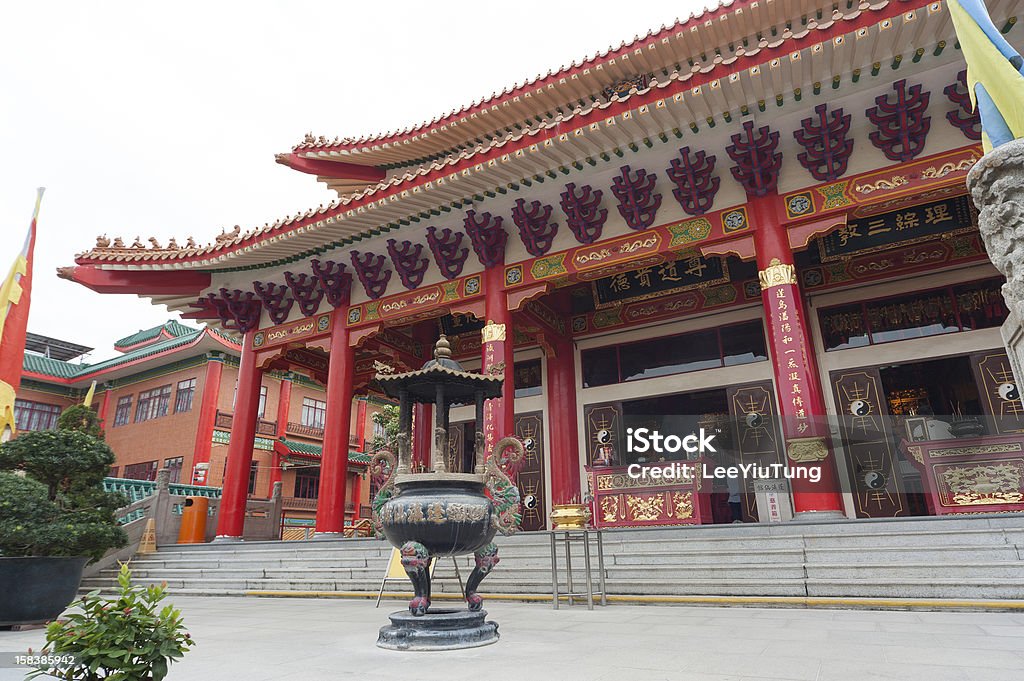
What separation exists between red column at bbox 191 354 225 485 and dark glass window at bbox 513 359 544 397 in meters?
16.0

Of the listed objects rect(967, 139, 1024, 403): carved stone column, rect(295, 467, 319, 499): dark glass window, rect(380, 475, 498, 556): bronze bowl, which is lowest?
rect(380, 475, 498, 556): bronze bowl

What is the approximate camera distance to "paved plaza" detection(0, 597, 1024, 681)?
294 centimetres

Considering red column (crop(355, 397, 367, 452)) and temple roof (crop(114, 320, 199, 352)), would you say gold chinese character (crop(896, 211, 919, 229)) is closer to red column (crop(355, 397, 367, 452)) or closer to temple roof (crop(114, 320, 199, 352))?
red column (crop(355, 397, 367, 452))

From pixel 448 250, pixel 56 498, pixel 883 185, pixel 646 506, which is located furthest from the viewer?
pixel 448 250

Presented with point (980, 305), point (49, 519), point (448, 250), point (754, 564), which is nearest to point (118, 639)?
point (49, 519)

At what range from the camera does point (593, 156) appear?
8766 mm

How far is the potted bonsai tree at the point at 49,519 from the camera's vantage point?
514cm

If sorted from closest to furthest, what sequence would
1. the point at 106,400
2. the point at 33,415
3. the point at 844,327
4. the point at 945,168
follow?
the point at 945,168, the point at 844,327, the point at 106,400, the point at 33,415

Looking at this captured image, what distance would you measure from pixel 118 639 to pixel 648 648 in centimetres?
282

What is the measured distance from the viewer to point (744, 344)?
1098 cm

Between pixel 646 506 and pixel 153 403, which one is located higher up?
pixel 153 403

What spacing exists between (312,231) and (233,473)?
17.3 feet

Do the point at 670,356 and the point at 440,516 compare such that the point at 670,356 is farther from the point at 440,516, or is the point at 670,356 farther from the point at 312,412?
the point at 312,412

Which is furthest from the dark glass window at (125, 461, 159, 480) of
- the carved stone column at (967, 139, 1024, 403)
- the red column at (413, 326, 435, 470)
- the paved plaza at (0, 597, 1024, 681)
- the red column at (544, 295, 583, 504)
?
the carved stone column at (967, 139, 1024, 403)
